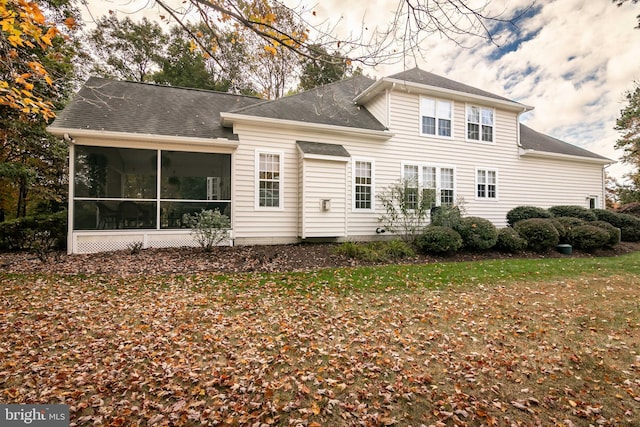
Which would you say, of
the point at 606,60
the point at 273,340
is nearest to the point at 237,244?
the point at 273,340

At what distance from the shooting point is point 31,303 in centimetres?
457

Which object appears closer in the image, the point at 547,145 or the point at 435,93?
the point at 435,93

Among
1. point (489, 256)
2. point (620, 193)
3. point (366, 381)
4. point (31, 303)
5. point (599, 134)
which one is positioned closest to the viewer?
point (366, 381)

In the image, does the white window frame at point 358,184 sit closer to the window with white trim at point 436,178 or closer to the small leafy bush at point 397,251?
the window with white trim at point 436,178

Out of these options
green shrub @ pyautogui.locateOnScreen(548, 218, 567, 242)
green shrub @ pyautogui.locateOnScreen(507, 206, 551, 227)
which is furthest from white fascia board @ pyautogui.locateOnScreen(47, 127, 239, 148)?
green shrub @ pyautogui.locateOnScreen(507, 206, 551, 227)

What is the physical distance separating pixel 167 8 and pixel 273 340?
4298 mm

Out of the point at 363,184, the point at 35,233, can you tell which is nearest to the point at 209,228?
the point at 363,184

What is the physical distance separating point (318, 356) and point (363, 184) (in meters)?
8.38

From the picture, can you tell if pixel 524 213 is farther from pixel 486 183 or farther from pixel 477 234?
pixel 477 234

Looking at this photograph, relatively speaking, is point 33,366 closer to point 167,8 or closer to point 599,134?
point 167,8

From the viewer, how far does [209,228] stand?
331 inches

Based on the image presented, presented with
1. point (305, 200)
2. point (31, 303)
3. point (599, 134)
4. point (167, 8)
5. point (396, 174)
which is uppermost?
point (599, 134)

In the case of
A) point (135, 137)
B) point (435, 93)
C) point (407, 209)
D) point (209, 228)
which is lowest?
point (209, 228)

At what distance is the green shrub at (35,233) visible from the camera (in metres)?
9.10
